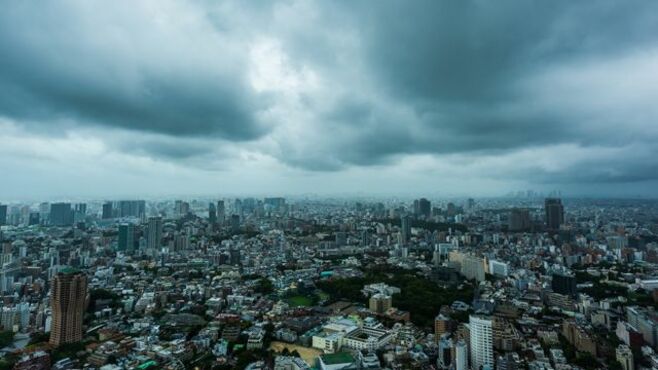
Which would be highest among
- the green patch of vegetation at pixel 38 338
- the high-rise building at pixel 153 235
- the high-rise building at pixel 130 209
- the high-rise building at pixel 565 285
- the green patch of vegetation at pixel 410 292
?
the high-rise building at pixel 130 209

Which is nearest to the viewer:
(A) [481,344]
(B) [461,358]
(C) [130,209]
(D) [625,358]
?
(B) [461,358]

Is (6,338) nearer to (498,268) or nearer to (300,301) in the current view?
(300,301)

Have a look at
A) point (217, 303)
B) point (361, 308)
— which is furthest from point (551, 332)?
point (217, 303)

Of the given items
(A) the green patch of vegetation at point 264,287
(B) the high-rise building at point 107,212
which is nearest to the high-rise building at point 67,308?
(A) the green patch of vegetation at point 264,287

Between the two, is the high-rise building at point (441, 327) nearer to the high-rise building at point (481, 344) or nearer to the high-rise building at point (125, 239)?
the high-rise building at point (481, 344)

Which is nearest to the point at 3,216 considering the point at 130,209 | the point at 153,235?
the point at 130,209

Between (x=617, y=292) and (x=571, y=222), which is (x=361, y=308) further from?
(x=571, y=222)
